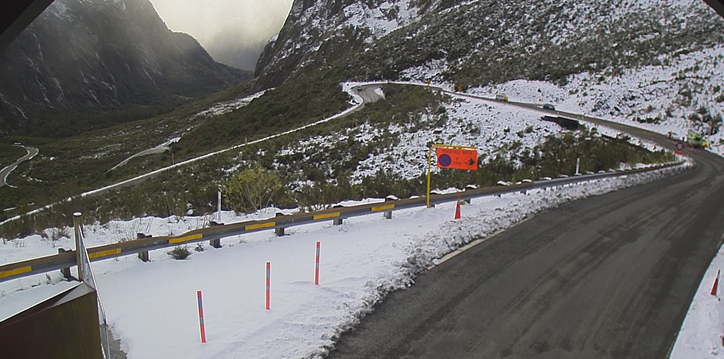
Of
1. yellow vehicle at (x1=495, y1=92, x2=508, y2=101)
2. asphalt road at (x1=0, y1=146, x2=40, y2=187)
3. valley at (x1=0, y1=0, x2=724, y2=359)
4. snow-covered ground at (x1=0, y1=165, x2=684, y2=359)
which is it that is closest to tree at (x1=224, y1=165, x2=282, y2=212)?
valley at (x1=0, y1=0, x2=724, y2=359)

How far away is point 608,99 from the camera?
37.7 metres

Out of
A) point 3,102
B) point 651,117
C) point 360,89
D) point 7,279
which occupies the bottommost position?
Result: point 7,279

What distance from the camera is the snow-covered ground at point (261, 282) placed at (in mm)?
5320

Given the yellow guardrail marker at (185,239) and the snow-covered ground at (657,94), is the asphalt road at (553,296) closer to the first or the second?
the yellow guardrail marker at (185,239)

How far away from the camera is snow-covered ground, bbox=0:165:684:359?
532 cm

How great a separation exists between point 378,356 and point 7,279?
5.21 m

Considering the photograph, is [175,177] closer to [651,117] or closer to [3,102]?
[651,117]

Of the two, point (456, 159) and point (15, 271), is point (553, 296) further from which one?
point (15, 271)

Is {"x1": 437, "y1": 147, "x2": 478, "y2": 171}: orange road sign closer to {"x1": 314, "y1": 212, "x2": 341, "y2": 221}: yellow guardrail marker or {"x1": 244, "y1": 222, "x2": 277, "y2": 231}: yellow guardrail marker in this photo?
{"x1": 314, "y1": 212, "x2": 341, "y2": 221}: yellow guardrail marker

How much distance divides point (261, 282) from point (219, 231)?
2.01 m

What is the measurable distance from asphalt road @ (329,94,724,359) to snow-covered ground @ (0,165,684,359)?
50 cm

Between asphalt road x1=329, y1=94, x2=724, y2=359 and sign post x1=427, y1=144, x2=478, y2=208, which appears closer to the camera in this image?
asphalt road x1=329, y1=94, x2=724, y2=359

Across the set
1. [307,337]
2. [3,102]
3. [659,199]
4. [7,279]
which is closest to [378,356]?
[307,337]

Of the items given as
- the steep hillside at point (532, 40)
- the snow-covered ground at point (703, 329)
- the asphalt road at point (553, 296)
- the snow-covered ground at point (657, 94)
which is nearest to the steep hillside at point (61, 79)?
the steep hillside at point (532, 40)
